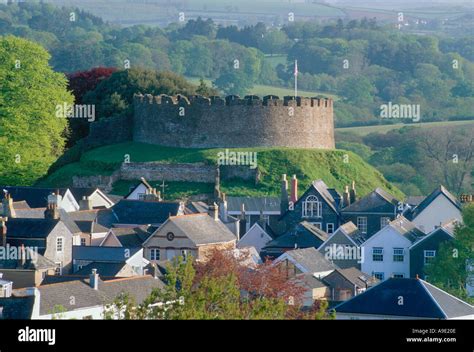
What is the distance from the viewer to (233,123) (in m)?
81.9

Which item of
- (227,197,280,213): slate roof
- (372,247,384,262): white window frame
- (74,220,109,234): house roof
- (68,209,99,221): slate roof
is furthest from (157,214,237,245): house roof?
(227,197,280,213): slate roof

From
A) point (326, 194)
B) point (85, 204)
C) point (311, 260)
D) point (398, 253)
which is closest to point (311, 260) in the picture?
point (311, 260)

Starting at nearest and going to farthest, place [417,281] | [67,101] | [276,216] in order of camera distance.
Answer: [417,281] < [276,216] < [67,101]

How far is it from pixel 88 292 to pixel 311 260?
42.4 feet

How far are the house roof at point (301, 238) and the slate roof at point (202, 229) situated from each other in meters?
1.64

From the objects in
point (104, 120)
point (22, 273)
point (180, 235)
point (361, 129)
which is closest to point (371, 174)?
point (104, 120)

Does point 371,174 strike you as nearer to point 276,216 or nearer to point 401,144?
point 276,216

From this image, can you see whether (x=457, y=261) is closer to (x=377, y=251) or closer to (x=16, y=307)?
(x=377, y=251)

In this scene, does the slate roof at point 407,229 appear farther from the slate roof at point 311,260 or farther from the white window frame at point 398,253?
the slate roof at point 311,260

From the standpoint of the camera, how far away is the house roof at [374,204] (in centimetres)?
6319

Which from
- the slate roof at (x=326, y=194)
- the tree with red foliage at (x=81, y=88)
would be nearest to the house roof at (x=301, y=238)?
the slate roof at (x=326, y=194)
